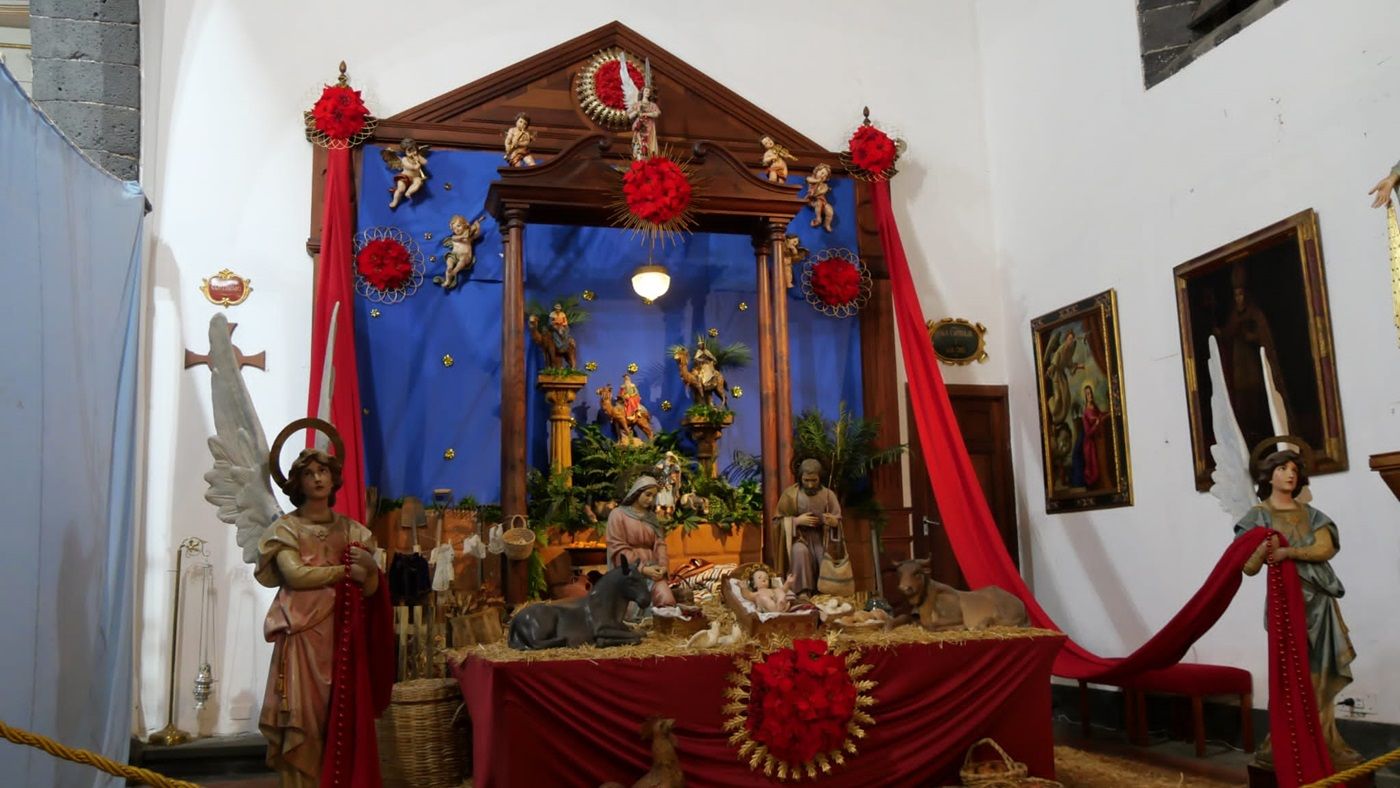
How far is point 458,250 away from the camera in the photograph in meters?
9.49

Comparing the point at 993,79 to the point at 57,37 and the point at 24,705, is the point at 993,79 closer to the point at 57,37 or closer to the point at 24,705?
the point at 57,37

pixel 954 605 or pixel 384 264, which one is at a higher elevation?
pixel 384 264

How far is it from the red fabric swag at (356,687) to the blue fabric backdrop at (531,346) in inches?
151

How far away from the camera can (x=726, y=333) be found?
10.1 m

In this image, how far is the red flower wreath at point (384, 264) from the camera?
9.30 m

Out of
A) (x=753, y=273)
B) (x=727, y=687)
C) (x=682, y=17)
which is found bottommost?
(x=727, y=687)

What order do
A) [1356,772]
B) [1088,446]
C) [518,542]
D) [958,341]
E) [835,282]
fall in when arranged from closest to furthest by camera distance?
1. [1356,772]
2. [518,542]
3. [1088,446]
4. [835,282]
5. [958,341]

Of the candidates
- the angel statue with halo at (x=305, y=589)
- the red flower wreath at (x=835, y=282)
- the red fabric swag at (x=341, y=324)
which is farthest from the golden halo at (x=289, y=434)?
the red flower wreath at (x=835, y=282)

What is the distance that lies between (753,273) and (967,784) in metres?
5.43

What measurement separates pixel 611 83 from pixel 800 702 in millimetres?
6236

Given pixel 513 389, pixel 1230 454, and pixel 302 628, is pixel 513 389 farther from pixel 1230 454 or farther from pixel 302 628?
pixel 1230 454

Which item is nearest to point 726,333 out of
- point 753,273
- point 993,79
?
point 753,273

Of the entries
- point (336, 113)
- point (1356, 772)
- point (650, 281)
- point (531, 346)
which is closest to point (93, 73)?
point (336, 113)

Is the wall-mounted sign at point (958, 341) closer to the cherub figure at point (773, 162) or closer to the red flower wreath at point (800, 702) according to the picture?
the cherub figure at point (773, 162)
